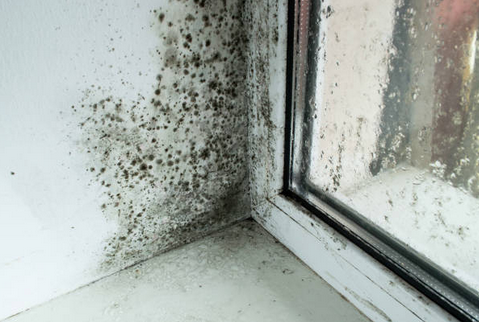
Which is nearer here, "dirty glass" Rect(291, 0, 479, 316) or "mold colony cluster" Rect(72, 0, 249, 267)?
"dirty glass" Rect(291, 0, 479, 316)

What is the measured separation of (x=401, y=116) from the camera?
83cm

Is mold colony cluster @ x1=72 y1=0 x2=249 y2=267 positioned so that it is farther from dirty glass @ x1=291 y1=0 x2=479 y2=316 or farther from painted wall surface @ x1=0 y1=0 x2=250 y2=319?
dirty glass @ x1=291 y1=0 x2=479 y2=316

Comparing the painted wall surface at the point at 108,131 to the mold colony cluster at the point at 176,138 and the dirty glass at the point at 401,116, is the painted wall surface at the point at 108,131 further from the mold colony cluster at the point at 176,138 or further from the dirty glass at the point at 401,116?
the dirty glass at the point at 401,116

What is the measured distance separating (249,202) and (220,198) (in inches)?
4.5

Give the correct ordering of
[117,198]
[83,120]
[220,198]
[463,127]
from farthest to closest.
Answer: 1. [220,198]
2. [117,198]
3. [83,120]
4. [463,127]

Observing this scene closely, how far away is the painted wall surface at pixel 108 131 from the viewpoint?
84 cm

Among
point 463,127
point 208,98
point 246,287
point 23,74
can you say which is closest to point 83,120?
point 23,74

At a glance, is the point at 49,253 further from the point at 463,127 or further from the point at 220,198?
the point at 463,127

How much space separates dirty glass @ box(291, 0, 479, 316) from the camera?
72 cm

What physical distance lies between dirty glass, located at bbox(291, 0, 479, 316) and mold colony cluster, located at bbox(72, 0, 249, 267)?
19 centimetres

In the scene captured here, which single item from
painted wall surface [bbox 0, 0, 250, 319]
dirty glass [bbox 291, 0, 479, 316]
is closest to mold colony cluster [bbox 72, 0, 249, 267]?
painted wall surface [bbox 0, 0, 250, 319]

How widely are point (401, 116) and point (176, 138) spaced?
1.71ft

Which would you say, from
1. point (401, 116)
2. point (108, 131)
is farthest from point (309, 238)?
point (108, 131)

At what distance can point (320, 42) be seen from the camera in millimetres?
944
